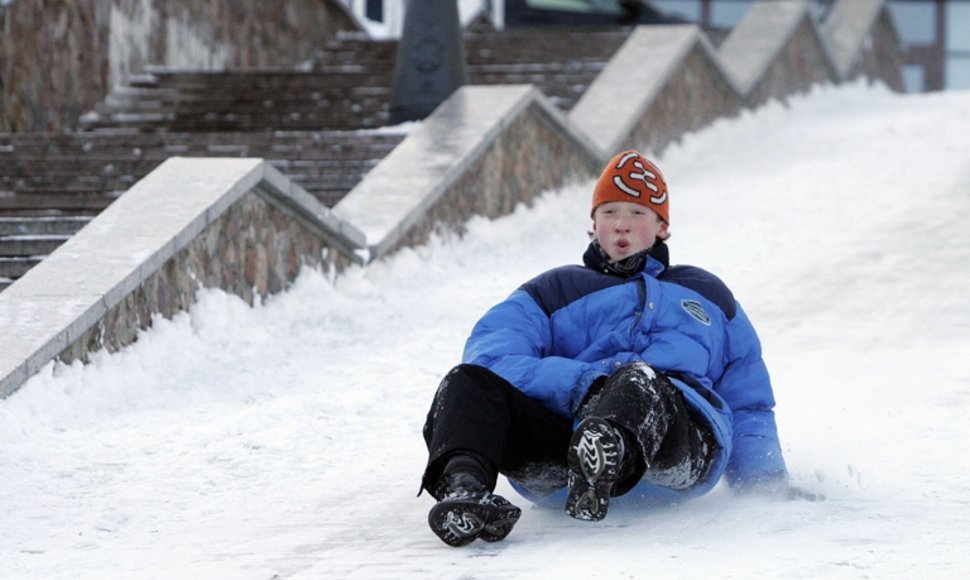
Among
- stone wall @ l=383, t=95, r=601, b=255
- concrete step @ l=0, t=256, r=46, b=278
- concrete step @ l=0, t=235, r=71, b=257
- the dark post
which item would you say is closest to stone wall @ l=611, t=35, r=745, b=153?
stone wall @ l=383, t=95, r=601, b=255

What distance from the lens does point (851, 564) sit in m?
3.64

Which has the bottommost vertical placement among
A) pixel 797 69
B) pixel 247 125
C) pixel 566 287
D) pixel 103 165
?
pixel 797 69

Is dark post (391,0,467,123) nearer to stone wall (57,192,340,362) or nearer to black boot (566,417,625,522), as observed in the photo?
stone wall (57,192,340,362)

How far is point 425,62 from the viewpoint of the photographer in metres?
11.9

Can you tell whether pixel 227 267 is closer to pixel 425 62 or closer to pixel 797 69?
pixel 425 62

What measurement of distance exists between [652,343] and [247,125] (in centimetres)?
829

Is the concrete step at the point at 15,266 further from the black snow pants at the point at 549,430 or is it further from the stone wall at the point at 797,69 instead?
the stone wall at the point at 797,69


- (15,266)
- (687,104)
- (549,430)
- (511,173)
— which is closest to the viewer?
(549,430)

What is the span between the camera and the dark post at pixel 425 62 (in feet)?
39.0

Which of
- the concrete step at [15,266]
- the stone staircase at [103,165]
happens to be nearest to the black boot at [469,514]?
the concrete step at [15,266]

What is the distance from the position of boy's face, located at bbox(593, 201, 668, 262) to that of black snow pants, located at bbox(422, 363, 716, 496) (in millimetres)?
495

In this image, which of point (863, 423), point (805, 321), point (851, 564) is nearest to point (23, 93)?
point (805, 321)

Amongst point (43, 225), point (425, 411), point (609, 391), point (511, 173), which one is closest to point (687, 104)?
point (511, 173)

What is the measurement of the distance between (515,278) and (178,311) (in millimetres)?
2460
